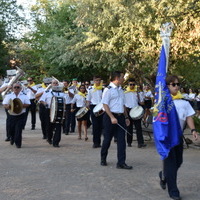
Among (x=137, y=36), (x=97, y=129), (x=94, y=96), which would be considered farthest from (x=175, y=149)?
(x=137, y=36)

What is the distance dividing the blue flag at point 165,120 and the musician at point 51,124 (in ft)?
19.8

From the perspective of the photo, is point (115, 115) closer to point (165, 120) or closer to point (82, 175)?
point (82, 175)

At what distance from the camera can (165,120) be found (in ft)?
21.1

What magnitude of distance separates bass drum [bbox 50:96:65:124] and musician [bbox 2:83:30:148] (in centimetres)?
78

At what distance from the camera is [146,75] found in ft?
67.3

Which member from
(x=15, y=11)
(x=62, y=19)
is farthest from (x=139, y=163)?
(x=15, y=11)

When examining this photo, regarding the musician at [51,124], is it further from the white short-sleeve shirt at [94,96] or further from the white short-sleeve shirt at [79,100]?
the white short-sleeve shirt at [79,100]

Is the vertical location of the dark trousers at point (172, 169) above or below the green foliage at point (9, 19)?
below

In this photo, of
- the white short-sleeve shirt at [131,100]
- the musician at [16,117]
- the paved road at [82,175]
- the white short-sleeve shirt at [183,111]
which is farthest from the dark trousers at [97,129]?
the white short-sleeve shirt at [183,111]

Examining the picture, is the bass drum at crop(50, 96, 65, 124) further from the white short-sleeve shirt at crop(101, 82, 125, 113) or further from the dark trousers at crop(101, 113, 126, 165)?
the white short-sleeve shirt at crop(101, 82, 125, 113)

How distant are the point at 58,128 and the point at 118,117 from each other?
11.1 ft

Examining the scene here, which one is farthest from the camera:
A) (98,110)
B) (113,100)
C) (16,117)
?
(16,117)

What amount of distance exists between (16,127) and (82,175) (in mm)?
4403

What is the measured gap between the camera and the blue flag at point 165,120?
21.2ft
